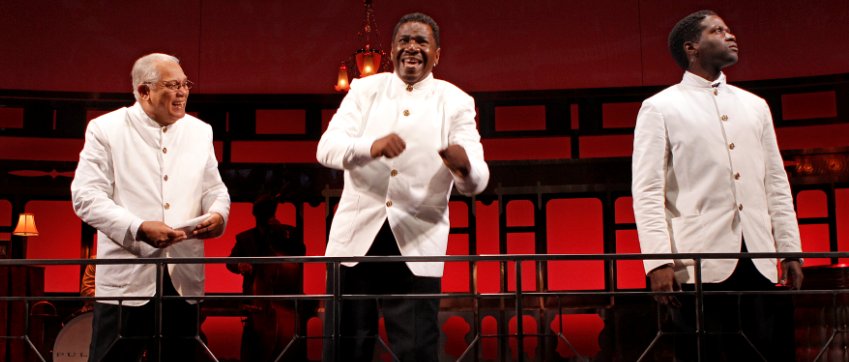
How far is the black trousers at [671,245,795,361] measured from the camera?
8.89 ft

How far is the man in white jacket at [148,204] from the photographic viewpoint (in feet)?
8.95

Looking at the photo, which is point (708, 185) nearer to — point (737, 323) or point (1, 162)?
point (737, 323)

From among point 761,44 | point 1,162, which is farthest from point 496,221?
point 1,162

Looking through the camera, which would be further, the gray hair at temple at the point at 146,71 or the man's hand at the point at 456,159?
the gray hair at temple at the point at 146,71

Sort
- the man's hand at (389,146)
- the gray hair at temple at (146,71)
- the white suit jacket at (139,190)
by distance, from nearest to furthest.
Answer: the man's hand at (389,146) < the white suit jacket at (139,190) < the gray hair at temple at (146,71)

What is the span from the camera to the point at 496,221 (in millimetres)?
7906

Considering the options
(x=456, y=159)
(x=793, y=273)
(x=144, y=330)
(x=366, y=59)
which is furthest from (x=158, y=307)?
(x=366, y=59)

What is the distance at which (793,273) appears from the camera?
2832mm

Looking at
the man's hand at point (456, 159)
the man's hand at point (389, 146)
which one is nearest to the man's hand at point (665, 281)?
the man's hand at point (456, 159)

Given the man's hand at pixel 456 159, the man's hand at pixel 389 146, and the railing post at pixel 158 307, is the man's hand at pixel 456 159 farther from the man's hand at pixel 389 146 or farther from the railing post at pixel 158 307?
the railing post at pixel 158 307

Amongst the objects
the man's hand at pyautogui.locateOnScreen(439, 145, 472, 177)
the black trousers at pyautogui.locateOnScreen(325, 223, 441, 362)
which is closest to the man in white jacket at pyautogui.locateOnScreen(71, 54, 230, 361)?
the black trousers at pyautogui.locateOnScreen(325, 223, 441, 362)

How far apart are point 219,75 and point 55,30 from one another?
1541mm

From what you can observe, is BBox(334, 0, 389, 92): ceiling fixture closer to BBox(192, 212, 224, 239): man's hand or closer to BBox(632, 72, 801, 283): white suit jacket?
BBox(192, 212, 224, 239): man's hand

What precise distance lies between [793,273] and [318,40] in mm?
6549
